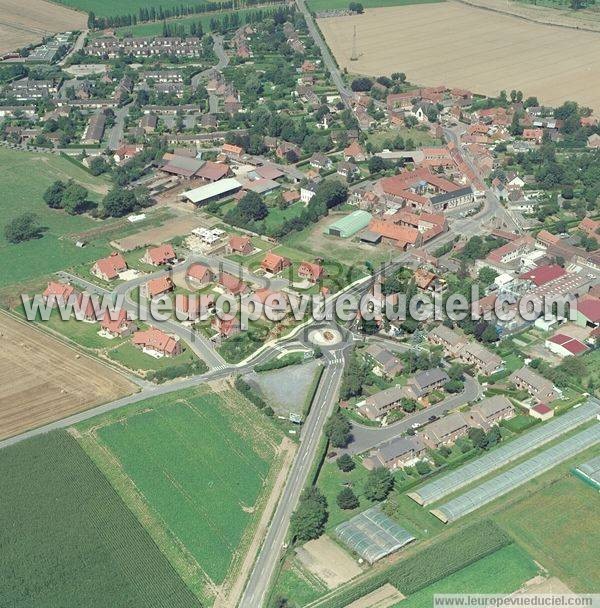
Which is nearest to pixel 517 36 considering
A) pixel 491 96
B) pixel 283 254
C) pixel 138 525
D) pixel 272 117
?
pixel 491 96

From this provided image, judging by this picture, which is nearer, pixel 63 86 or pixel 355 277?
pixel 355 277

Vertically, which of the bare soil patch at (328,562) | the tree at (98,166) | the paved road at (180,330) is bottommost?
the bare soil patch at (328,562)

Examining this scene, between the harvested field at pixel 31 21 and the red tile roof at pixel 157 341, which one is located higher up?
the harvested field at pixel 31 21

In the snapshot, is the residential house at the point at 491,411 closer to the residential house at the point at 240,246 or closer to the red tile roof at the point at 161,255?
the residential house at the point at 240,246

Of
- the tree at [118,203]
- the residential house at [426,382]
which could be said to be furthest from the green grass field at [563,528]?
the tree at [118,203]

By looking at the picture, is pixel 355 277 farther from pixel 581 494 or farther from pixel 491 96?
pixel 491 96

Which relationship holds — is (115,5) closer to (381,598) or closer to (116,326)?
(116,326)

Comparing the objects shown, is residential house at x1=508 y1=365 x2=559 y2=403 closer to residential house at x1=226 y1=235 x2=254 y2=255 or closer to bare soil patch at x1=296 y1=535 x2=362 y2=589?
bare soil patch at x1=296 y1=535 x2=362 y2=589
